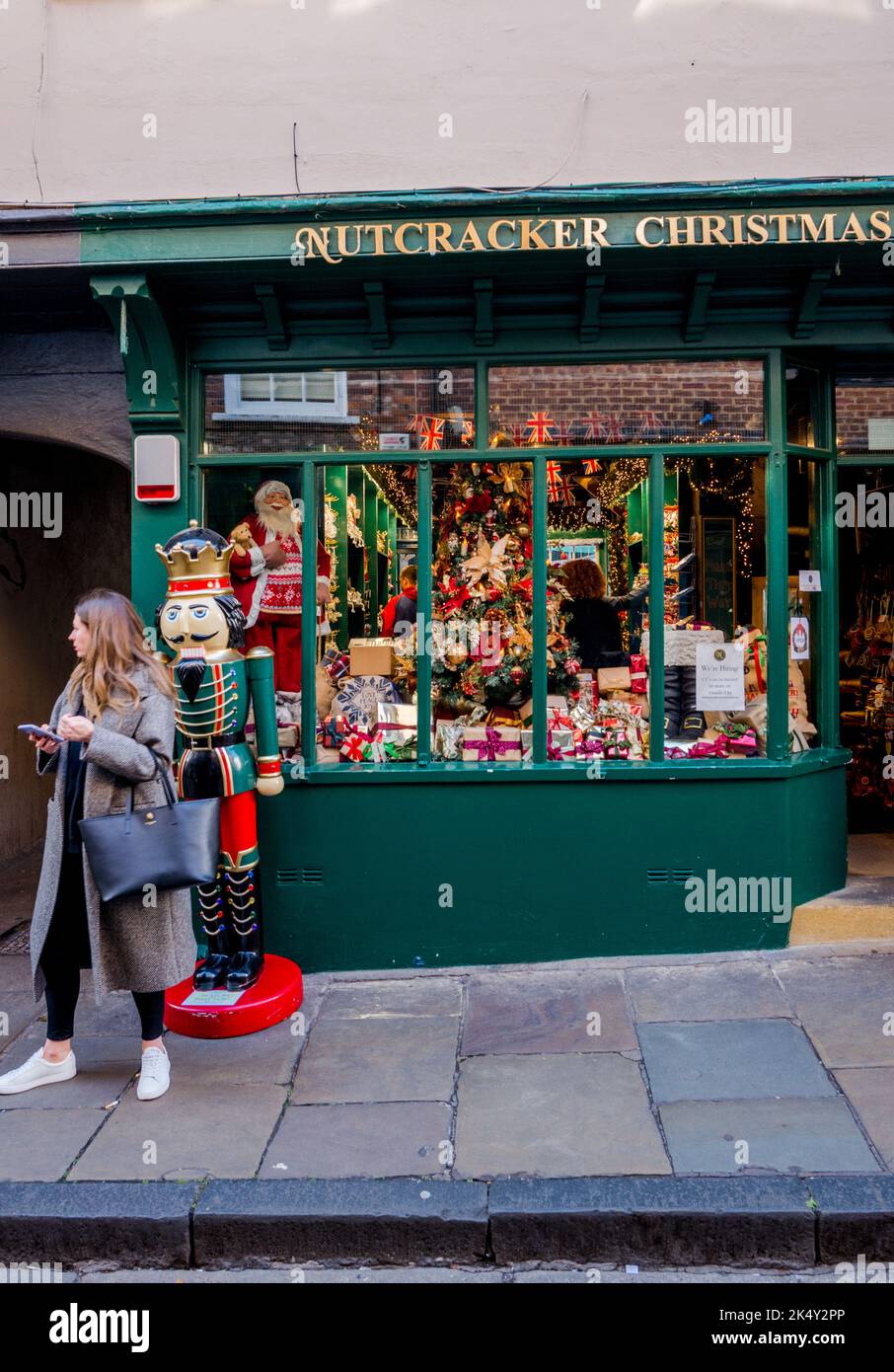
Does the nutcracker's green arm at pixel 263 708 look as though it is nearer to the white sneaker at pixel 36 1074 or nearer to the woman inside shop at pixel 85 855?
the woman inside shop at pixel 85 855

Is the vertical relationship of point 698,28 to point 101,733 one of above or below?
above

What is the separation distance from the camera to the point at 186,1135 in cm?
415

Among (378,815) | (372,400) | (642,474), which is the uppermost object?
(372,400)

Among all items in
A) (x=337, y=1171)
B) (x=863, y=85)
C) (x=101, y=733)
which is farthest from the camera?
(x=863, y=85)

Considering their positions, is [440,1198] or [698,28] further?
[698,28]

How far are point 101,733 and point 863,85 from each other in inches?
212

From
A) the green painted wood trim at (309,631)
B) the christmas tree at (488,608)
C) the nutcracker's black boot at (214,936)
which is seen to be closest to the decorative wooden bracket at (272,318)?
the green painted wood trim at (309,631)

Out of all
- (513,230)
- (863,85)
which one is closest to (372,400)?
(513,230)

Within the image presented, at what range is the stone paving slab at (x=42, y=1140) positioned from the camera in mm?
3898

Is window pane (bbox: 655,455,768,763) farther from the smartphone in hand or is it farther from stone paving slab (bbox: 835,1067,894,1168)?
the smartphone in hand

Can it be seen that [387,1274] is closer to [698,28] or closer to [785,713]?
[785,713]

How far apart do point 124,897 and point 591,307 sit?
3883mm

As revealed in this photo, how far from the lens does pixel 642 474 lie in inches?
240

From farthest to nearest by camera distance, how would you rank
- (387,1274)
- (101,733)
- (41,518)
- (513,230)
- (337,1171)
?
1. (41,518)
2. (513,230)
3. (101,733)
4. (337,1171)
5. (387,1274)
